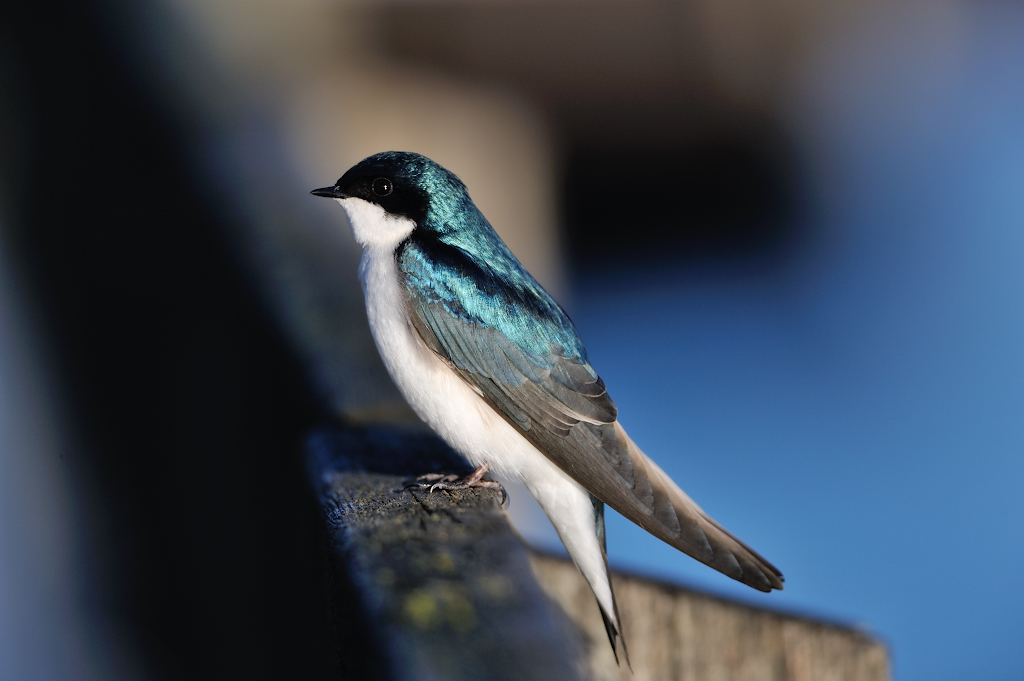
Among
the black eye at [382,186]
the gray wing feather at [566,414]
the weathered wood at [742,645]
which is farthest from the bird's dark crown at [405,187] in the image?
the weathered wood at [742,645]

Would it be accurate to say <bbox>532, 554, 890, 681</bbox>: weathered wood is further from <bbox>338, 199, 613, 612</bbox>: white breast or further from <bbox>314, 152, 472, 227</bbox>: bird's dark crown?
<bbox>314, 152, 472, 227</bbox>: bird's dark crown

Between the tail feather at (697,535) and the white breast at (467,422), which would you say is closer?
the tail feather at (697,535)

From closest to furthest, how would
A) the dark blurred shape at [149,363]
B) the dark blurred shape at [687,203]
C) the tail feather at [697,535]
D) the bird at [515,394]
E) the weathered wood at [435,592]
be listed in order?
1. the weathered wood at [435,592]
2. the tail feather at [697,535]
3. the bird at [515,394]
4. the dark blurred shape at [149,363]
5. the dark blurred shape at [687,203]

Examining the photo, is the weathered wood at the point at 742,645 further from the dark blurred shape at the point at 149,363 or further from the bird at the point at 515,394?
the dark blurred shape at the point at 149,363

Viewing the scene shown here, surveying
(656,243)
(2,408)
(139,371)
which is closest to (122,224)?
(139,371)

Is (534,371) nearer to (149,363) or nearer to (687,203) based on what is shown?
(149,363)

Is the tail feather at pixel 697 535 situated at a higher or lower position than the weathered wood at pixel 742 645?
higher
